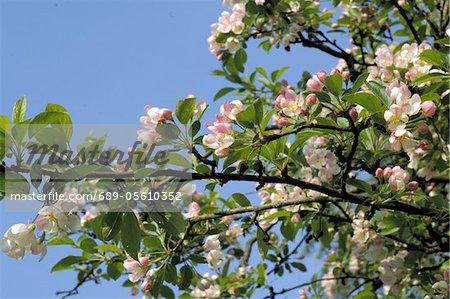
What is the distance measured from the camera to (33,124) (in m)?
1.31


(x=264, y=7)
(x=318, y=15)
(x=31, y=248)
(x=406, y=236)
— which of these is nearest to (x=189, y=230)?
(x=31, y=248)

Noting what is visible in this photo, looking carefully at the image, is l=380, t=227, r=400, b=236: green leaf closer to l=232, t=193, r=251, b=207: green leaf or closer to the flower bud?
the flower bud

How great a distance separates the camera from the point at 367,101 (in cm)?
139

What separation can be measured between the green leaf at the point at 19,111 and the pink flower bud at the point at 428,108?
1.02 metres

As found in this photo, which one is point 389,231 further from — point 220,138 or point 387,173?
point 220,138

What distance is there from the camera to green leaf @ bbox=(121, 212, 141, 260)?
1.42m

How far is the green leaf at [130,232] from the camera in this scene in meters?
1.42

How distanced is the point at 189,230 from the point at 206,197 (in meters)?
1.57

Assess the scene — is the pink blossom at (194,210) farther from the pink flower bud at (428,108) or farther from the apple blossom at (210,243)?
the pink flower bud at (428,108)

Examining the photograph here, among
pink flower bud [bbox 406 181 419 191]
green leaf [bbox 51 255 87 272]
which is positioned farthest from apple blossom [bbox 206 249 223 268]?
pink flower bud [bbox 406 181 419 191]

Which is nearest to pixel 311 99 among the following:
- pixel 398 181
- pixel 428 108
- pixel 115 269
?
pixel 428 108

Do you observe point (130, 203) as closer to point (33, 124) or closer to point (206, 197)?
point (33, 124)

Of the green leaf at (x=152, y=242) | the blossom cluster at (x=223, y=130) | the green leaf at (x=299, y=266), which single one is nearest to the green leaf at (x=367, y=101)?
the blossom cluster at (x=223, y=130)

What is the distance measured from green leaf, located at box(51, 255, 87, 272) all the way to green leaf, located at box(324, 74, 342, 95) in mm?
1141
